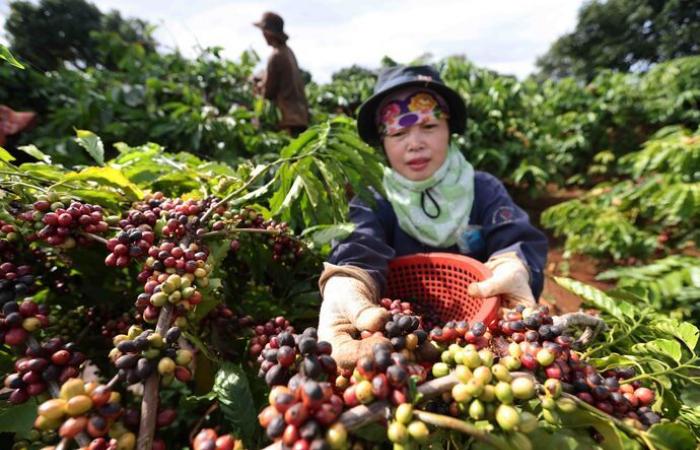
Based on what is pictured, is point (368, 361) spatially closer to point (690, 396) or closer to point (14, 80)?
point (690, 396)

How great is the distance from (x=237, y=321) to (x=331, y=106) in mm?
6270

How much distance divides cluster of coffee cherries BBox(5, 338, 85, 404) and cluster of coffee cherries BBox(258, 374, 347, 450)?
35cm

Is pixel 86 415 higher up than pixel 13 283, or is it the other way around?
pixel 13 283

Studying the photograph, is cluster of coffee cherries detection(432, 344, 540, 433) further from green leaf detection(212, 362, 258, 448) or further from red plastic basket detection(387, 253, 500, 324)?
red plastic basket detection(387, 253, 500, 324)

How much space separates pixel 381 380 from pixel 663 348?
0.71 meters

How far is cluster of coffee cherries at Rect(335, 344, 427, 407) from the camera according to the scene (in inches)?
19.0

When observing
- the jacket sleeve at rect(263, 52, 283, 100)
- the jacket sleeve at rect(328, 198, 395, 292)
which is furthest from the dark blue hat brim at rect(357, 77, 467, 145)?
the jacket sleeve at rect(263, 52, 283, 100)

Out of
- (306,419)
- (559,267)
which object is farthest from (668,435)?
(559,267)

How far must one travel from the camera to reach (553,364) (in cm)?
58

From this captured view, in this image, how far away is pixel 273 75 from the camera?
390 centimetres

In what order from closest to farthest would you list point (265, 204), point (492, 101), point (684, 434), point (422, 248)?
point (684, 434) < point (265, 204) < point (422, 248) < point (492, 101)

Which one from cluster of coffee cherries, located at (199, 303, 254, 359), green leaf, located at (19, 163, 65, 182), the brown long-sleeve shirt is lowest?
cluster of coffee cherries, located at (199, 303, 254, 359)

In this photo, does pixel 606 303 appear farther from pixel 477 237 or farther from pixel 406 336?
pixel 406 336

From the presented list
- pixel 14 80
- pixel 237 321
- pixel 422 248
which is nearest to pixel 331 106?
pixel 14 80
